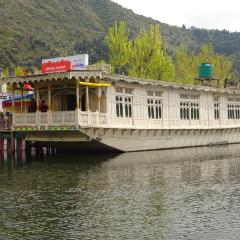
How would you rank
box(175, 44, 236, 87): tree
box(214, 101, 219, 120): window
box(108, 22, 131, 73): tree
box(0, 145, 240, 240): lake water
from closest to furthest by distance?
box(0, 145, 240, 240): lake water → box(214, 101, 219, 120): window → box(108, 22, 131, 73): tree → box(175, 44, 236, 87): tree

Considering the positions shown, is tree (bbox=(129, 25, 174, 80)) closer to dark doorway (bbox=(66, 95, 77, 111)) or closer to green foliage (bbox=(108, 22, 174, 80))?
green foliage (bbox=(108, 22, 174, 80))

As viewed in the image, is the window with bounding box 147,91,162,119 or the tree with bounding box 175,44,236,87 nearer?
the window with bounding box 147,91,162,119

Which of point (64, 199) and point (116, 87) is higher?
point (116, 87)

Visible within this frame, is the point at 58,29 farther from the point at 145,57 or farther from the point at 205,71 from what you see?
the point at 205,71

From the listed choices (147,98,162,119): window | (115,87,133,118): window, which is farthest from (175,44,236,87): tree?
(115,87,133,118): window

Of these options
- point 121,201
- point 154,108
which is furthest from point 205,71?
point 121,201

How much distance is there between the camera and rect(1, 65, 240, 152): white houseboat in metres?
35.5

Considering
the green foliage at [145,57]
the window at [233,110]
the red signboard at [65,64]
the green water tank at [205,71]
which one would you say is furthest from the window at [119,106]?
the green foliage at [145,57]

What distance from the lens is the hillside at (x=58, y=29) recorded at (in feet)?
373

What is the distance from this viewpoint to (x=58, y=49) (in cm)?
12125

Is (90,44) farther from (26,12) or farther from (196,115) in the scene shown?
(196,115)

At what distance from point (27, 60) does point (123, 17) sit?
67.6 metres

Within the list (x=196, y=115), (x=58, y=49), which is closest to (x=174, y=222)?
(x=196, y=115)

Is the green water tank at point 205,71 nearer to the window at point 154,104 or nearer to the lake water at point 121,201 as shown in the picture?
the window at point 154,104
